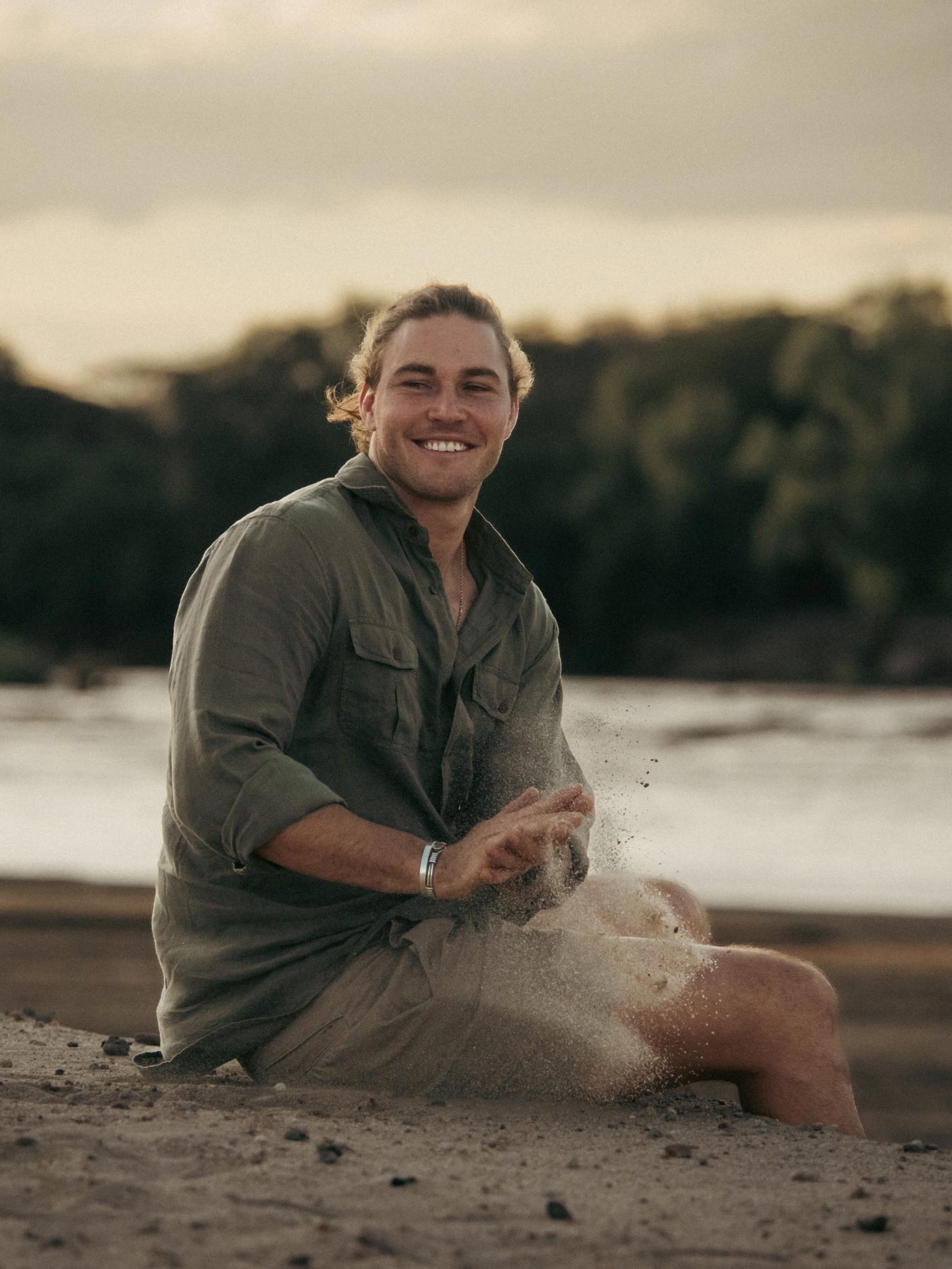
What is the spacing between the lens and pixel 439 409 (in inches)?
141

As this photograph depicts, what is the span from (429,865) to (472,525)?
938 mm

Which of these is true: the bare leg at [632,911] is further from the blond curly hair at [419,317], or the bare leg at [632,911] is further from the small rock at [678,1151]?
the blond curly hair at [419,317]

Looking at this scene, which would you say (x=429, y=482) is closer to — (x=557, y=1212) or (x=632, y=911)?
(x=632, y=911)

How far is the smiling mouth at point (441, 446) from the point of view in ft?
11.8

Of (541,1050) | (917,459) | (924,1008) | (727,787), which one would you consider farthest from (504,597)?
(917,459)

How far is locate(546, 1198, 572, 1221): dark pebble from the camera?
8.65 ft

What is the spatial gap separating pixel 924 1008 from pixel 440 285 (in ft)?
15.8

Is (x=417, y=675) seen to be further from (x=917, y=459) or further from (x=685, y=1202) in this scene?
(x=917, y=459)

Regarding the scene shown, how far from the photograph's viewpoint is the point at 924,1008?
297 inches

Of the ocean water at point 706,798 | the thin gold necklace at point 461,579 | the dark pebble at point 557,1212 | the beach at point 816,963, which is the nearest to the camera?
the dark pebble at point 557,1212

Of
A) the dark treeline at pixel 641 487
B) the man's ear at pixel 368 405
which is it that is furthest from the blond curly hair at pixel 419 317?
the dark treeline at pixel 641 487

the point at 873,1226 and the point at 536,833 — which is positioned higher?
the point at 536,833

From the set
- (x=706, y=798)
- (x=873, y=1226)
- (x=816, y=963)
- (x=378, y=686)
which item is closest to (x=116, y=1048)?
(x=378, y=686)

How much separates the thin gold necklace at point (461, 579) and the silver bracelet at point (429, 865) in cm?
64
